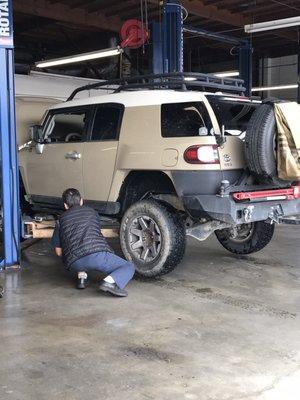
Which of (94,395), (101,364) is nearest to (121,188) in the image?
(101,364)

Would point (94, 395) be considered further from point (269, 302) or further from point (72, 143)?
point (72, 143)

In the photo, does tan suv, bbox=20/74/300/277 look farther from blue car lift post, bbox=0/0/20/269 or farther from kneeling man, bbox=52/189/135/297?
blue car lift post, bbox=0/0/20/269

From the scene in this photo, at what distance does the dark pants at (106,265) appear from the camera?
17.0ft

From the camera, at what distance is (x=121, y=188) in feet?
19.9

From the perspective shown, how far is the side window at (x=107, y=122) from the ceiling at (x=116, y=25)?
616cm

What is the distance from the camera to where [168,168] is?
5.41 meters

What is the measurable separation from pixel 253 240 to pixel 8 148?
10.6 ft

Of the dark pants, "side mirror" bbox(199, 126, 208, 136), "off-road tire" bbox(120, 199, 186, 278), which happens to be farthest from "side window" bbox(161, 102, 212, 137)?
the dark pants

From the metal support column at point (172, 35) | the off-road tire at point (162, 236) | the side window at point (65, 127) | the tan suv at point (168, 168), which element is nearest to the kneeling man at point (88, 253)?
the off-road tire at point (162, 236)

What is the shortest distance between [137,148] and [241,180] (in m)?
1.17

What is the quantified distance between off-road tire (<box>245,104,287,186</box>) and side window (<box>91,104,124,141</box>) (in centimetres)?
157

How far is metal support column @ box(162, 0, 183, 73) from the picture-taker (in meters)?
10.6

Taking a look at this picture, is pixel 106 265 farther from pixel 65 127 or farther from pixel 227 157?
pixel 65 127

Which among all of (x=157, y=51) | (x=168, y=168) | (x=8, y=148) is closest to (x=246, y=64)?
(x=157, y=51)
